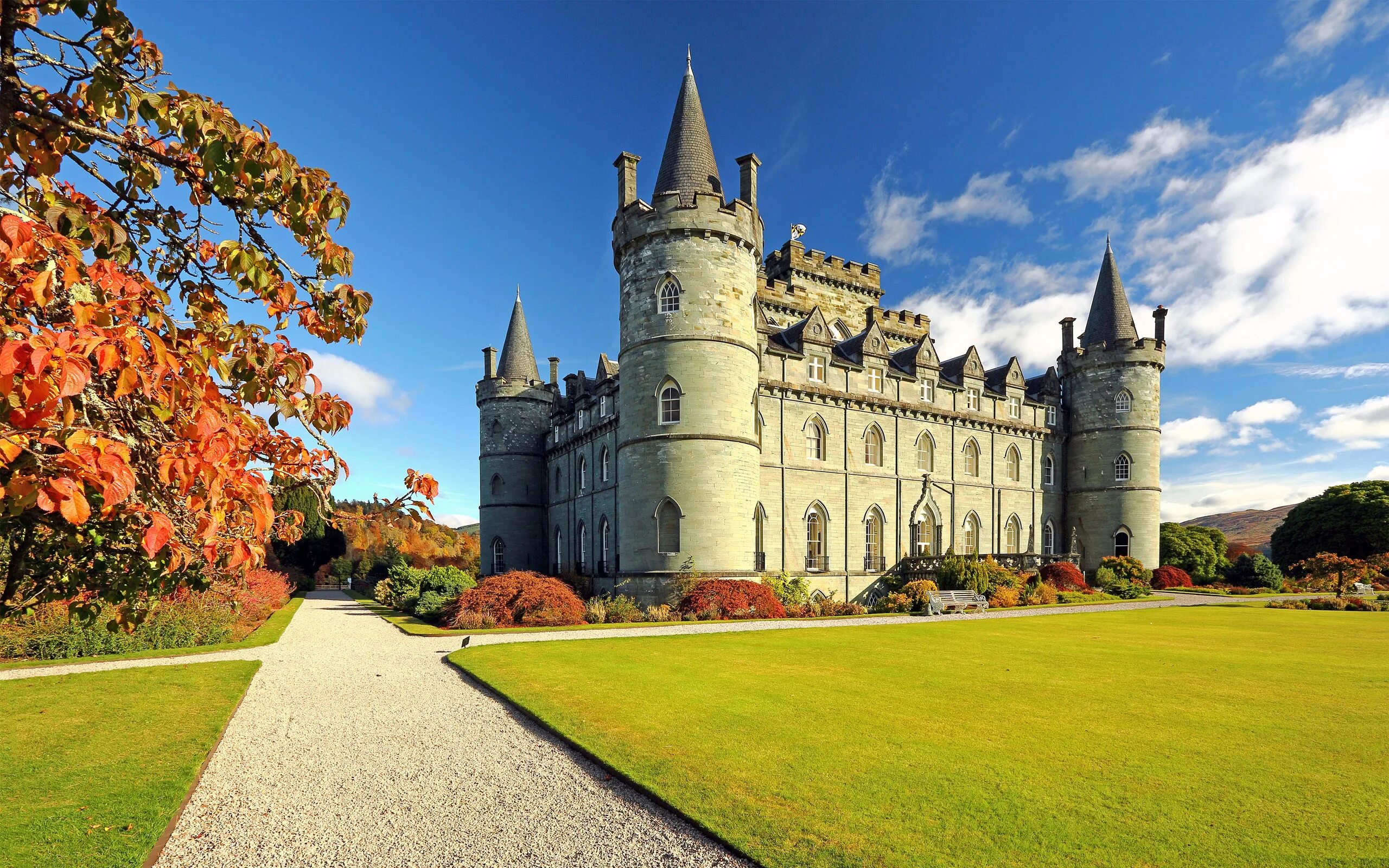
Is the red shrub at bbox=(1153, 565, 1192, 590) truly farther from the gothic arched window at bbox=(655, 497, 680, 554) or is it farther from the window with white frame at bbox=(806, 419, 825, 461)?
the gothic arched window at bbox=(655, 497, 680, 554)

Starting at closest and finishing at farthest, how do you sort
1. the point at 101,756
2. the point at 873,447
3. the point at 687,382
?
the point at 101,756, the point at 687,382, the point at 873,447

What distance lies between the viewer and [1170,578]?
125 feet

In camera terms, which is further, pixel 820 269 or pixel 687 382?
pixel 820 269

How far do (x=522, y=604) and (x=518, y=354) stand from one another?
69.5 feet

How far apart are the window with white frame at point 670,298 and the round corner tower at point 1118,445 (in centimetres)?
2560

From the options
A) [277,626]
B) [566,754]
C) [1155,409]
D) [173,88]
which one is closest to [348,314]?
[173,88]

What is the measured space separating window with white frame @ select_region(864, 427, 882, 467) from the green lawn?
16.3m

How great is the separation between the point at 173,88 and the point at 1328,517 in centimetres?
5889

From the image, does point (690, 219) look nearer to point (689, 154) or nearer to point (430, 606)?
point (689, 154)

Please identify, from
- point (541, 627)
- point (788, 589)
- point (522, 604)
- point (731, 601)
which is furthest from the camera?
point (788, 589)

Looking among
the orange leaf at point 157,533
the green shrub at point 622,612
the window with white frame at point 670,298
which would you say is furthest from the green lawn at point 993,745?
the window with white frame at point 670,298

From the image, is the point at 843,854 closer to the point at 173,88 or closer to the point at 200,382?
the point at 200,382

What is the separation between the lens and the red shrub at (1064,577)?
3250 cm

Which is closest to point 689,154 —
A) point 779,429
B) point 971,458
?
point 779,429
